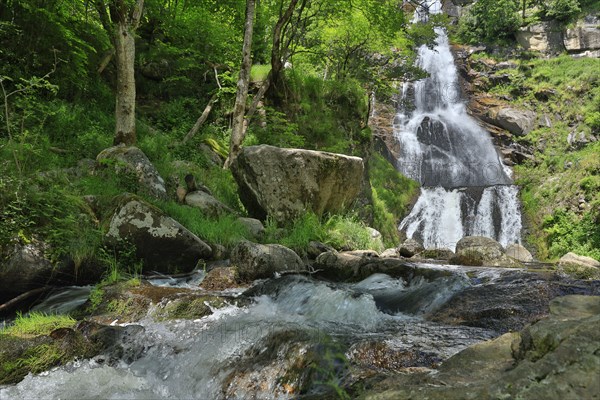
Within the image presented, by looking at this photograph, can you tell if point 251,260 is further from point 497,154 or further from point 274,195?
point 497,154

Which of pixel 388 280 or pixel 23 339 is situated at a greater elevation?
pixel 23 339

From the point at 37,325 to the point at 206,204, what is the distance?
4.53 meters

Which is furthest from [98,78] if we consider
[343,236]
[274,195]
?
[343,236]

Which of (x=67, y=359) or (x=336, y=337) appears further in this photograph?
(x=336, y=337)

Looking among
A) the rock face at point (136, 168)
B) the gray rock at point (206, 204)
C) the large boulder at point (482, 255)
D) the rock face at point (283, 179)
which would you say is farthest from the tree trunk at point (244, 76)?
the large boulder at point (482, 255)

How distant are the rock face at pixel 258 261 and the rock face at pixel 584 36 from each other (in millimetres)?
31998

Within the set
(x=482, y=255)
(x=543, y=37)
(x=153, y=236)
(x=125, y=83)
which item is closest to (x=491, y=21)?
(x=543, y=37)

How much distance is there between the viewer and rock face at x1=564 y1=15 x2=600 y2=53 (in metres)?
28.7

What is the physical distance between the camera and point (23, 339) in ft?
11.4

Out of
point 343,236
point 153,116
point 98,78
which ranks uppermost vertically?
point 98,78

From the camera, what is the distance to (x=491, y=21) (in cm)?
3108

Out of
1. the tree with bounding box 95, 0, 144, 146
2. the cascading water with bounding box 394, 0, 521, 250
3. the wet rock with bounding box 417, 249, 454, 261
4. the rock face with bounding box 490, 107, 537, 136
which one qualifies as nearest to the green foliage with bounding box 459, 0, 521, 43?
the cascading water with bounding box 394, 0, 521, 250

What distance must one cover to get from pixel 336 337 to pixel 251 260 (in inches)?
114

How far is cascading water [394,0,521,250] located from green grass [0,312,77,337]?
40.1ft
